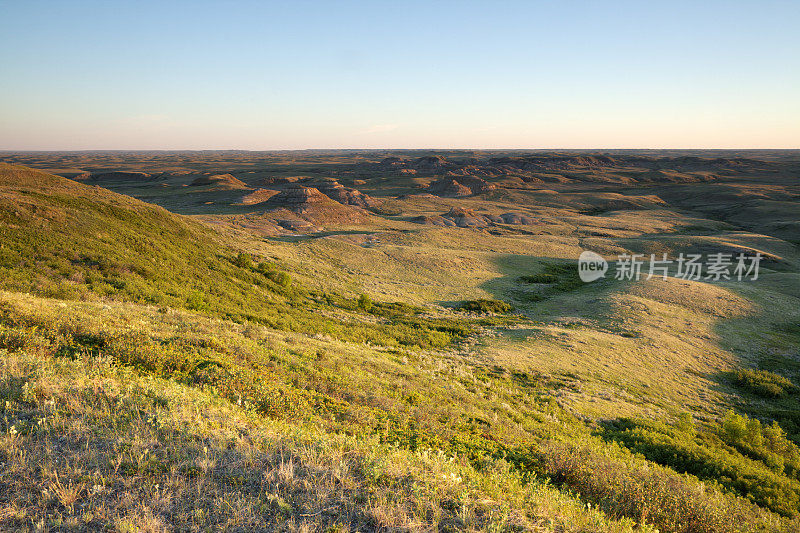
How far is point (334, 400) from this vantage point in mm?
9938

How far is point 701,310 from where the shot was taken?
124 ft

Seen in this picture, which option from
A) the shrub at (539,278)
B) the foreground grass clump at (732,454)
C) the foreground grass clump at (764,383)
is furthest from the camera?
the shrub at (539,278)

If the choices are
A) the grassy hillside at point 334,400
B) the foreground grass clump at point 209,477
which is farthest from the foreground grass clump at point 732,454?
the foreground grass clump at point 209,477

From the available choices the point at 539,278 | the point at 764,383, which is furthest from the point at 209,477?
the point at 539,278

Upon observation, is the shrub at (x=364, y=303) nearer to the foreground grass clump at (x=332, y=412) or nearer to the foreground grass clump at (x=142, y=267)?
the foreground grass clump at (x=142, y=267)

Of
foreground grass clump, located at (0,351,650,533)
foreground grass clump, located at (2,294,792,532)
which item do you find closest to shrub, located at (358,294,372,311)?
foreground grass clump, located at (2,294,792,532)

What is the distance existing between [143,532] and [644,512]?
7.71m

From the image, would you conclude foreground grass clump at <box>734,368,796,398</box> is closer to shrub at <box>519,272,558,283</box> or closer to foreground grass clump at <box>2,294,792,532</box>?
foreground grass clump at <box>2,294,792,532</box>

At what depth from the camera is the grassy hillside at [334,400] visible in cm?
516

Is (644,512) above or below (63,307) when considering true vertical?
below

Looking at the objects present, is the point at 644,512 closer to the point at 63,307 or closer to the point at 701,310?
the point at 63,307

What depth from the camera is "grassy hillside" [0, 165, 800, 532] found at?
5.16 meters

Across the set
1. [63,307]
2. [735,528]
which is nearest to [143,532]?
[735,528]

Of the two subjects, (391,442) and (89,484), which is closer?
(89,484)
